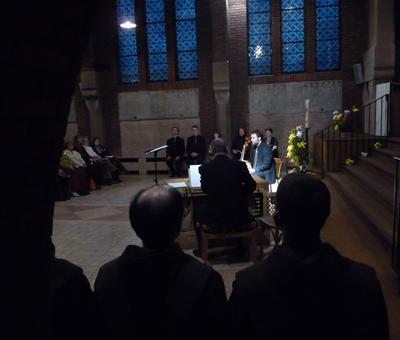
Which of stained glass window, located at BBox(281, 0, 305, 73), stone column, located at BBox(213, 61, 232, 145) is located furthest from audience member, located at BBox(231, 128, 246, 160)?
stained glass window, located at BBox(281, 0, 305, 73)

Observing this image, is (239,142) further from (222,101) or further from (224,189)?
(224,189)

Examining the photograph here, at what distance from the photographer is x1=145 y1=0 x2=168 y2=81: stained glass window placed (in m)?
12.4

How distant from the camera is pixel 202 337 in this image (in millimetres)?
1434

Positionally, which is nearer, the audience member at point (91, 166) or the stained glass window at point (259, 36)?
the audience member at point (91, 166)

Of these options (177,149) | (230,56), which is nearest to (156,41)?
(230,56)

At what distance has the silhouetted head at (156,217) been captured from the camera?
1.49 meters

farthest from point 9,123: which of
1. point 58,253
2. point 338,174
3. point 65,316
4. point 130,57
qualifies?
point 130,57

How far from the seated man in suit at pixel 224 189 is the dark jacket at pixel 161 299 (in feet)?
9.61

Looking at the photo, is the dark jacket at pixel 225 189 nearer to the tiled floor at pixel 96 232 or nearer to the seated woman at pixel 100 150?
the tiled floor at pixel 96 232

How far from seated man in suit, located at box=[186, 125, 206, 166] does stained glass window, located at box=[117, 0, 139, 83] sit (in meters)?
2.88

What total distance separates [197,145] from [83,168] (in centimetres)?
320

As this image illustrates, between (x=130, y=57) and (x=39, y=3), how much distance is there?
12320mm

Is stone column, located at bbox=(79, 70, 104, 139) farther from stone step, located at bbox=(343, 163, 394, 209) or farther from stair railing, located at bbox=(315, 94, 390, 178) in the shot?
stone step, located at bbox=(343, 163, 394, 209)

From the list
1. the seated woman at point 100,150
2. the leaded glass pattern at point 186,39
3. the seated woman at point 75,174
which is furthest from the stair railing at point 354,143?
the seated woman at point 100,150
